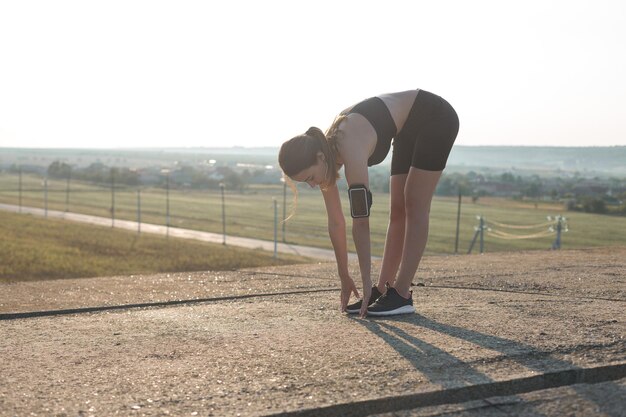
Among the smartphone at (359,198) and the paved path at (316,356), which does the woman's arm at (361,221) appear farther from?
the paved path at (316,356)

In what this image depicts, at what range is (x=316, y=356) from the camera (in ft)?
12.1

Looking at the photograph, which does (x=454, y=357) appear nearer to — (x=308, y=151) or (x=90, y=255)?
(x=308, y=151)

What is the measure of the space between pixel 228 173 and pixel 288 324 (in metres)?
162

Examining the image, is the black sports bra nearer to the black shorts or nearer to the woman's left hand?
the black shorts

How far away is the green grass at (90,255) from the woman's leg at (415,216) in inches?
517

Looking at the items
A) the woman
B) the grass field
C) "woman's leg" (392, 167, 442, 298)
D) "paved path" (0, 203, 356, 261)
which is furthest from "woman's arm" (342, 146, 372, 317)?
the grass field

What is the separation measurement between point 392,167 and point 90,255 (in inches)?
1089

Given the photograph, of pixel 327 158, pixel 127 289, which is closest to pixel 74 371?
pixel 327 158

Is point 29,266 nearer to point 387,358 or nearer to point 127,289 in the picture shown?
point 127,289

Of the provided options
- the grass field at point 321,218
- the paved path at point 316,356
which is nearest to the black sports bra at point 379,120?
the paved path at point 316,356

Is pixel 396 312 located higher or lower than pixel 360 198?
lower

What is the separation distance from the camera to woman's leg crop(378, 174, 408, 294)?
4.86 meters

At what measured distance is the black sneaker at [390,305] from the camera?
15.0ft

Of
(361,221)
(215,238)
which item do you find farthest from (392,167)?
(215,238)
